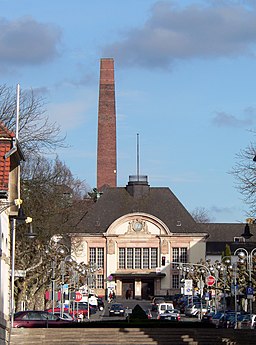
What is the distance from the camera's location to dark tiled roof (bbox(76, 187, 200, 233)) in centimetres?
14825

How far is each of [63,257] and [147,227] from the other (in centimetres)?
6440

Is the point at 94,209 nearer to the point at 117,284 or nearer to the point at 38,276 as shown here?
the point at 117,284

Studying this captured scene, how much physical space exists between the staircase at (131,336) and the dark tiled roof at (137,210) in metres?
92.7

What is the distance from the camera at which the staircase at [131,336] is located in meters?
50.0

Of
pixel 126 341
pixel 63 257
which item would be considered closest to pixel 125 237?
pixel 63 257

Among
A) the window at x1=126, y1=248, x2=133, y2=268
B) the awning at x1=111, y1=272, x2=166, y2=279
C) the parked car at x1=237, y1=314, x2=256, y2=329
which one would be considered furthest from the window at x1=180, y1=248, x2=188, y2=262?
the parked car at x1=237, y1=314, x2=256, y2=329

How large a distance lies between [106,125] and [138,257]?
913 inches

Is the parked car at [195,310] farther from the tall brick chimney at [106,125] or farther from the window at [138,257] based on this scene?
the tall brick chimney at [106,125]

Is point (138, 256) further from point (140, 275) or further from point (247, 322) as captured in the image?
point (247, 322)

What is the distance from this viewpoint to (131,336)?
51.8 m

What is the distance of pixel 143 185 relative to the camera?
153750 millimetres

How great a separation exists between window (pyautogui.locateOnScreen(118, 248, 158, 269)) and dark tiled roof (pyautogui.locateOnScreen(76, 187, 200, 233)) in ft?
13.6

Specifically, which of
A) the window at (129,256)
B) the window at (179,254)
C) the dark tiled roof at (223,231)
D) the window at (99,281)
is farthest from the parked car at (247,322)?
the dark tiled roof at (223,231)

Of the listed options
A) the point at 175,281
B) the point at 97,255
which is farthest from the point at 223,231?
the point at 97,255
